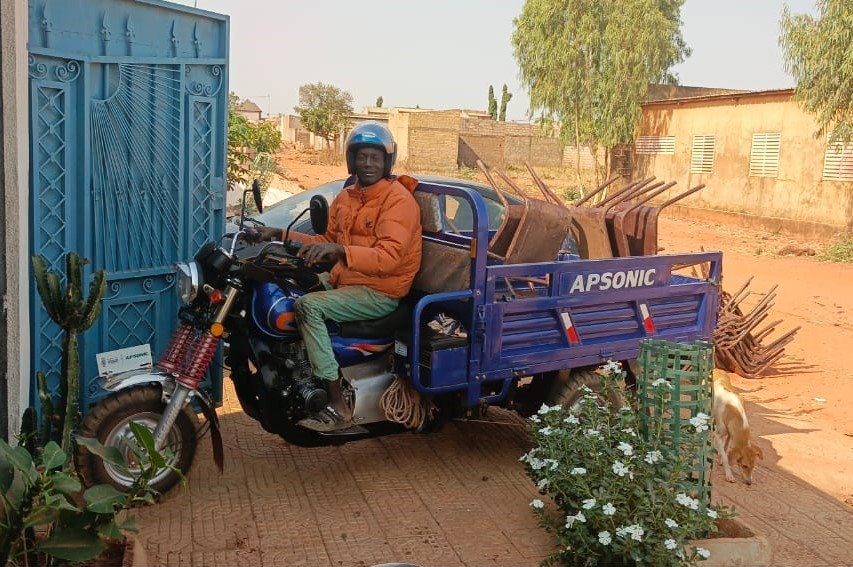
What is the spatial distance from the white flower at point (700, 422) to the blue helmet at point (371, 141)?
212 centimetres

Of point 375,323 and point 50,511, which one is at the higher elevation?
point 375,323

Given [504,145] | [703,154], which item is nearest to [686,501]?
[703,154]

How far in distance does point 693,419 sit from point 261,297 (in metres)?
2.28

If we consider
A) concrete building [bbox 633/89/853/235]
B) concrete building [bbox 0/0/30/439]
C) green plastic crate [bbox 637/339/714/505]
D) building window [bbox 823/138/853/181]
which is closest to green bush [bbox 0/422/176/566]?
concrete building [bbox 0/0/30/439]

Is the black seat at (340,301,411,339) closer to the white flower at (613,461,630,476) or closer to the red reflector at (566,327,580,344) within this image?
the red reflector at (566,327,580,344)

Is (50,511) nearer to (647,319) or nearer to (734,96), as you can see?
(647,319)

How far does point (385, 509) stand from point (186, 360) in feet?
4.40

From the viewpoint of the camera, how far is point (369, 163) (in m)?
4.90

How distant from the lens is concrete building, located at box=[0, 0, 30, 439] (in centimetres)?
402

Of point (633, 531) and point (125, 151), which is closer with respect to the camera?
point (633, 531)

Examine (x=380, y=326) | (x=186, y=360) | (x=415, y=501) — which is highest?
(x=380, y=326)

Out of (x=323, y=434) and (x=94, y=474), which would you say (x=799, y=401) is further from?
(x=94, y=474)

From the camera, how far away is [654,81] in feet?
106

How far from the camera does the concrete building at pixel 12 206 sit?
402 centimetres
